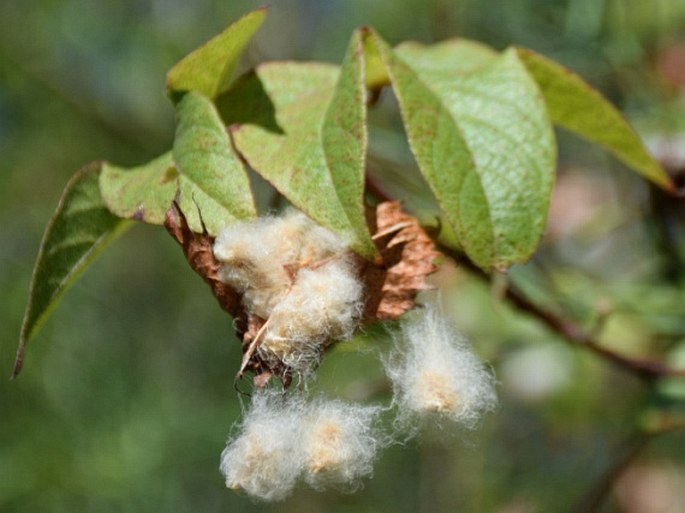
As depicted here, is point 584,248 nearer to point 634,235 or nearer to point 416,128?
point 634,235

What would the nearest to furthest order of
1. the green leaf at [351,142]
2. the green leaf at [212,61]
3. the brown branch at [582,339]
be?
1. the green leaf at [351,142]
2. the green leaf at [212,61]
3. the brown branch at [582,339]

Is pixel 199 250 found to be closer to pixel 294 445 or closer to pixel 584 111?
pixel 294 445

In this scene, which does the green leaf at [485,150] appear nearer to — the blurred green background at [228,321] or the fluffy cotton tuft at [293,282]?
the fluffy cotton tuft at [293,282]

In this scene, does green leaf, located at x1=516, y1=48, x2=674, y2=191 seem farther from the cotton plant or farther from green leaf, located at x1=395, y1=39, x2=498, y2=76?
the cotton plant

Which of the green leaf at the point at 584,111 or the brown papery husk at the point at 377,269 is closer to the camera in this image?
the brown papery husk at the point at 377,269

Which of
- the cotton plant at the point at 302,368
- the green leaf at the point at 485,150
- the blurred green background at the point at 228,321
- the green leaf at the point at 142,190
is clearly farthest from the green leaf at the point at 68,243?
the blurred green background at the point at 228,321

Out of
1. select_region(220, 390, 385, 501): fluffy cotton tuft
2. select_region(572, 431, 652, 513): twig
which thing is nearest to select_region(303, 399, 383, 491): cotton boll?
select_region(220, 390, 385, 501): fluffy cotton tuft
